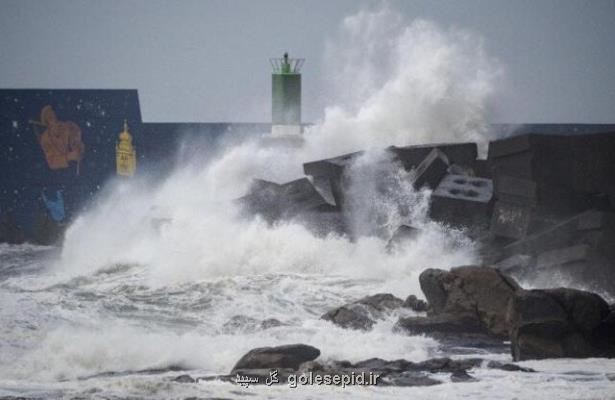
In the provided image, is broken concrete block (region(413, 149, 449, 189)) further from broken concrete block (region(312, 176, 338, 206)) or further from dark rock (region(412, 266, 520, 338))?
dark rock (region(412, 266, 520, 338))

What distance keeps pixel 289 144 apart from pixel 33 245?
6.97m

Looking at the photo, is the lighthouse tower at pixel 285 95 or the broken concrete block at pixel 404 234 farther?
the lighthouse tower at pixel 285 95

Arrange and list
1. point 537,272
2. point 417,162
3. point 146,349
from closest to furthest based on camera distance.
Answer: point 146,349
point 537,272
point 417,162

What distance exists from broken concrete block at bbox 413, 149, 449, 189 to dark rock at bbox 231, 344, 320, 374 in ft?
19.0

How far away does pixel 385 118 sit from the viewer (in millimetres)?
18062

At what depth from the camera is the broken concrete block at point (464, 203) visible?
1260cm

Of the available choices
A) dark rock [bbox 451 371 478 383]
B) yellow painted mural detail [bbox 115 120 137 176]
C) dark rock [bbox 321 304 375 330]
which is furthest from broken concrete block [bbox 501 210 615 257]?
yellow painted mural detail [bbox 115 120 137 176]

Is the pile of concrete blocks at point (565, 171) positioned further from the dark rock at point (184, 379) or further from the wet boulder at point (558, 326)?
the dark rock at point (184, 379)

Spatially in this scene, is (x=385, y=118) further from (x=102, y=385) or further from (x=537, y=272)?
(x=102, y=385)

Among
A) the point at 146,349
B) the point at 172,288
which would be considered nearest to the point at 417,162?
the point at 172,288

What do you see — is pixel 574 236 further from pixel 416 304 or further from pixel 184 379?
pixel 184 379

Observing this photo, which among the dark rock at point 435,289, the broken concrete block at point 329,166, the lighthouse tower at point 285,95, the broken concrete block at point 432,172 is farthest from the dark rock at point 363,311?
the lighthouse tower at point 285,95

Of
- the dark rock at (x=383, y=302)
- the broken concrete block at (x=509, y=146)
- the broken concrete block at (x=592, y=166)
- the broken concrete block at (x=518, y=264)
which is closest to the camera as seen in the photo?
the dark rock at (x=383, y=302)

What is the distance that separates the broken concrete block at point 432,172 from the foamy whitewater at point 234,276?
0.69ft
